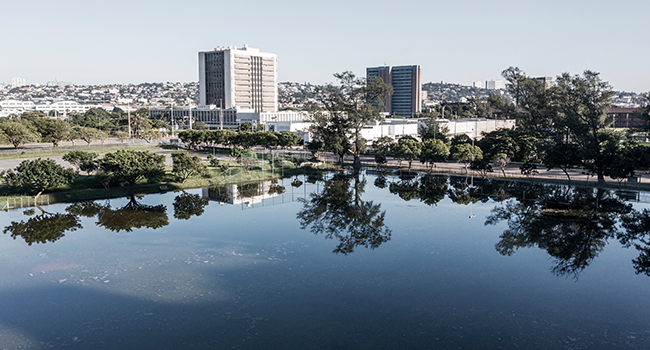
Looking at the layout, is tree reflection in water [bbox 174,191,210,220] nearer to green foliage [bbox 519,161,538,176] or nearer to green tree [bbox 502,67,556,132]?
green foliage [bbox 519,161,538,176]

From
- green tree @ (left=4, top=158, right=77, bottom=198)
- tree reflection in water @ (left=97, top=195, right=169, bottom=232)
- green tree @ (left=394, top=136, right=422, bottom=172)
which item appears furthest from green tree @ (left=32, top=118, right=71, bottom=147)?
green tree @ (left=394, top=136, right=422, bottom=172)

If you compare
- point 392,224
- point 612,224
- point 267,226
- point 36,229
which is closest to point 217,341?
point 267,226

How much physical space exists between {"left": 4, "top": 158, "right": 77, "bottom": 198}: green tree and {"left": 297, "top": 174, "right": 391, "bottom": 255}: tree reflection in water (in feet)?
61.8

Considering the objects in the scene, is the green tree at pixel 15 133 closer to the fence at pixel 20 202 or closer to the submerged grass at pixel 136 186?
the submerged grass at pixel 136 186

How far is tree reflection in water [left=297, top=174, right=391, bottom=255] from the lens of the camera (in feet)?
90.7

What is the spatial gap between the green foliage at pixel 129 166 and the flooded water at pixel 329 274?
2955mm

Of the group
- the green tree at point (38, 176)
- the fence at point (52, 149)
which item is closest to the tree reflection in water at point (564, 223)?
the green tree at point (38, 176)

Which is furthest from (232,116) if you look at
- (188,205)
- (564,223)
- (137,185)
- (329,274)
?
(329,274)

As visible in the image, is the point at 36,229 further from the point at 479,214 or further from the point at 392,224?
the point at 479,214

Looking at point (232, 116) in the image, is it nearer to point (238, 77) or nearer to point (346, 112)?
point (238, 77)

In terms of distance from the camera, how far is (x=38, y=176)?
34969 mm

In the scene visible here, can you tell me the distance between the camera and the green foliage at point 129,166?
38719mm

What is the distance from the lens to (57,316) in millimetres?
17359

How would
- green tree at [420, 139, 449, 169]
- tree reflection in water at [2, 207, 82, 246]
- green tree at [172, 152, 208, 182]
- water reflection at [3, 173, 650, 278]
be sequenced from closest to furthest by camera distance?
water reflection at [3, 173, 650, 278] → tree reflection in water at [2, 207, 82, 246] → green tree at [172, 152, 208, 182] → green tree at [420, 139, 449, 169]
